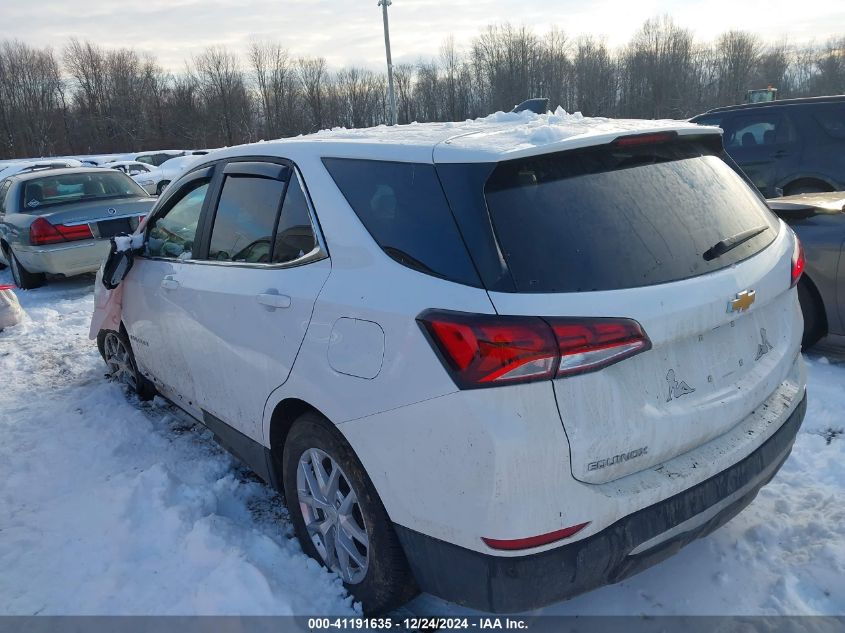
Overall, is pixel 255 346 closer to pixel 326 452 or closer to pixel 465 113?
pixel 326 452

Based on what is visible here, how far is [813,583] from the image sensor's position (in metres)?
2.61

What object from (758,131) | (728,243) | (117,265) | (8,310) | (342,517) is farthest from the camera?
(758,131)

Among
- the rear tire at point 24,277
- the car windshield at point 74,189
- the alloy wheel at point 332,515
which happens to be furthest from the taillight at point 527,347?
the rear tire at point 24,277

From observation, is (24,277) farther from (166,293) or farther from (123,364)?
(166,293)

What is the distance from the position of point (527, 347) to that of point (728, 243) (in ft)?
3.44

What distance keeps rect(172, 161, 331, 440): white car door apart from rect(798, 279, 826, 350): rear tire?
12.6ft

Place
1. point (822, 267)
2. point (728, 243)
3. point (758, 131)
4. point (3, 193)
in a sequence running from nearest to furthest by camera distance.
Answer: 1. point (728, 243)
2. point (822, 267)
3. point (758, 131)
4. point (3, 193)

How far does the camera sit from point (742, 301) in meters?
2.32

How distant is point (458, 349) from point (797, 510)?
2.13m

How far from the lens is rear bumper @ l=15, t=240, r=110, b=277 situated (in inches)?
334

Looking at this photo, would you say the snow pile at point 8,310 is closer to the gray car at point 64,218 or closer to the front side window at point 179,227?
the gray car at point 64,218

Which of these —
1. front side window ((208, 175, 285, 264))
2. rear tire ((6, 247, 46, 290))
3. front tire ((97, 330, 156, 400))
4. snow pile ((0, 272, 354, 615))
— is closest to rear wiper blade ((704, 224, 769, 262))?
front side window ((208, 175, 285, 264))

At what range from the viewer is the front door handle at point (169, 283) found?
3.64 metres

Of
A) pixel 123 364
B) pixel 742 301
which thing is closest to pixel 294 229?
pixel 742 301
